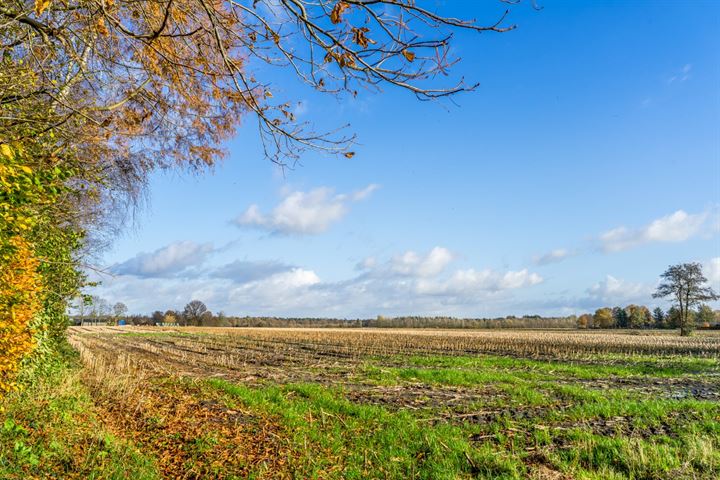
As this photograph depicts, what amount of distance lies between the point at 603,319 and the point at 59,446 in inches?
4666

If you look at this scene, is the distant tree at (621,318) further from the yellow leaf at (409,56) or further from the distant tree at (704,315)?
the yellow leaf at (409,56)

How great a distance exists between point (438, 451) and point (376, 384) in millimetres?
6858

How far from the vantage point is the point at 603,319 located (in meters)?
106

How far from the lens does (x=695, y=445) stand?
687cm

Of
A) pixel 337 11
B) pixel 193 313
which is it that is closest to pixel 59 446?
pixel 337 11

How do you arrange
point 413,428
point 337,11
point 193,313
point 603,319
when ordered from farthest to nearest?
point 193,313
point 603,319
point 413,428
point 337,11

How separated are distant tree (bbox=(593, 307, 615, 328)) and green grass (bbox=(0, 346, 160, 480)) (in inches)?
4595

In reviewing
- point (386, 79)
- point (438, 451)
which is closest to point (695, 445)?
point (438, 451)

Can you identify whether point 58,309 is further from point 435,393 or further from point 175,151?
point 435,393

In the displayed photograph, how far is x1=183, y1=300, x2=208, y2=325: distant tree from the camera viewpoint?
5059 inches

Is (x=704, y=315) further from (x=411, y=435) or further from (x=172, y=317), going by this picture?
(x=172, y=317)

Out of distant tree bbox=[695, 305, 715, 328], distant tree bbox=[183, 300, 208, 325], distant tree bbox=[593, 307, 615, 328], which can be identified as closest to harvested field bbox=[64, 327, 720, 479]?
distant tree bbox=[695, 305, 715, 328]

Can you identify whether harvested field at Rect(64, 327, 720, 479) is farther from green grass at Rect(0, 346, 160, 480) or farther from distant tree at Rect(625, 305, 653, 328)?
distant tree at Rect(625, 305, 653, 328)

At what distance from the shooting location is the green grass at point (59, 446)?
593cm
